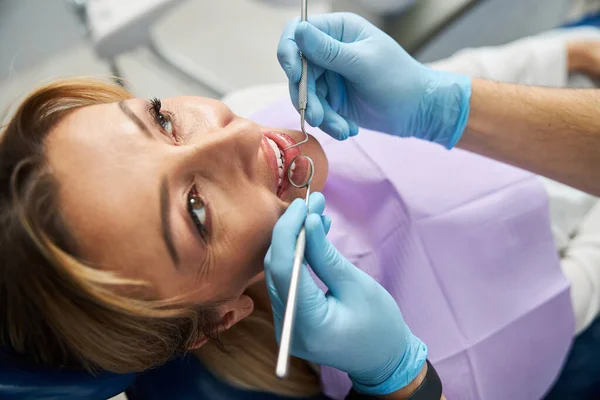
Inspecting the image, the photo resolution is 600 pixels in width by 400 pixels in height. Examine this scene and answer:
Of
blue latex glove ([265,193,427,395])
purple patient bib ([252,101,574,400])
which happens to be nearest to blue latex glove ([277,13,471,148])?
purple patient bib ([252,101,574,400])

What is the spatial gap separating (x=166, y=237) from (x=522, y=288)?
0.86 metres

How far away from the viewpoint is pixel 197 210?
2.48ft

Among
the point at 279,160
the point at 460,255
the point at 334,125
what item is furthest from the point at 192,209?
the point at 460,255

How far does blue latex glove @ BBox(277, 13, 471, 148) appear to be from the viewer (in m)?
0.92

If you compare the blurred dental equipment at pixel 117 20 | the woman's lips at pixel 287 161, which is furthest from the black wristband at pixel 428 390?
the blurred dental equipment at pixel 117 20

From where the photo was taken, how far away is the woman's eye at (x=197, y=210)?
2.46ft

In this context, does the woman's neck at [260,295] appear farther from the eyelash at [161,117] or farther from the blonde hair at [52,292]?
the eyelash at [161,117]

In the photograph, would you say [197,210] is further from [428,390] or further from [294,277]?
[428,390]

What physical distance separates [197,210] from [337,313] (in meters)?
0.28

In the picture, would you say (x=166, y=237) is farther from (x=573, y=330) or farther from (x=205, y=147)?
(x=573, y=330)

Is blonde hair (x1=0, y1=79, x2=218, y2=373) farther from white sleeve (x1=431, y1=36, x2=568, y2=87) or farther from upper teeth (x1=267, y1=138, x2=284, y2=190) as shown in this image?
white sleeve (x1=431, y1=36, x2=568, y2=87)

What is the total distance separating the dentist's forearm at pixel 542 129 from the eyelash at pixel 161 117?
25.2 inches

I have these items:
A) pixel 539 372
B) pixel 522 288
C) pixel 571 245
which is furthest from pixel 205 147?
pixel 571 245

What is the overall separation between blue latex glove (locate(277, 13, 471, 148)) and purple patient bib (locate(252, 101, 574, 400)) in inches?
5.2
